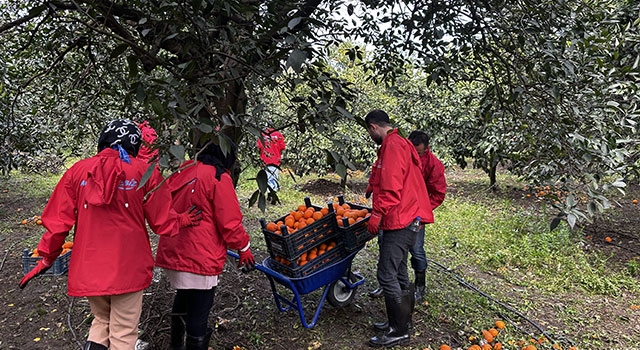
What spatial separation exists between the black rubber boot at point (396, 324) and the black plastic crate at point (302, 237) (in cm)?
72

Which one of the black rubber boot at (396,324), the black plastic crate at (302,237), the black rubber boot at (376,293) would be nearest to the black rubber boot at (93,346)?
the black plastic crate at (302,237)

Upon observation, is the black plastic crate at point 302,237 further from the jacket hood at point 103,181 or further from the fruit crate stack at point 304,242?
the jacket hood at point 103,181

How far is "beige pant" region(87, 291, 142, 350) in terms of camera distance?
2.70 m

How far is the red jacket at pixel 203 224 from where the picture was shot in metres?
2.93

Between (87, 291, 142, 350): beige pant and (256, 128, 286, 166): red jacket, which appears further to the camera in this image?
(87, 291, 142, 350): beige pant

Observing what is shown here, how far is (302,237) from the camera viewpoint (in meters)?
3.49

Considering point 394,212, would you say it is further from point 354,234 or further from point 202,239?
point 202,239

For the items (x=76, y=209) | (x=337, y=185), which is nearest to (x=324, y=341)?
(x=76, y=209)

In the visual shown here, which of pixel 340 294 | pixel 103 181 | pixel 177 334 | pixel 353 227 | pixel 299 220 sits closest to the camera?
pixel 103 181

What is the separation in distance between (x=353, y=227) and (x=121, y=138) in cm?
191

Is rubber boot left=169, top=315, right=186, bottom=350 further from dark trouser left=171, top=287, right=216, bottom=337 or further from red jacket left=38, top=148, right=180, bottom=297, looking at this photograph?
red jacket left=38, top=148, right=180, bottom=297

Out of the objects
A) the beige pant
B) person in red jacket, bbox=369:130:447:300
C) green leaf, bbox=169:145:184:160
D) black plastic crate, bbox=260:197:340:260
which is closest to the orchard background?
green leaf, bbox=169:145:184:160

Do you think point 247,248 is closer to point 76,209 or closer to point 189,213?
point 189,213

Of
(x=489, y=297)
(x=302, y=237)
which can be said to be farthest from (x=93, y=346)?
(x=489, y=297)
